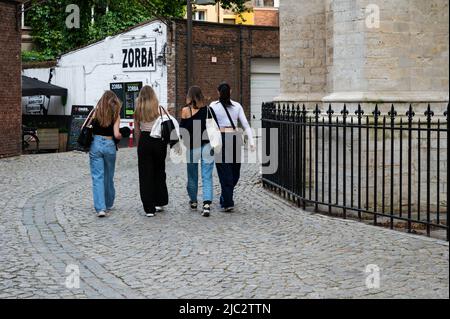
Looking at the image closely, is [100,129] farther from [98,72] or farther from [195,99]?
[98,72]

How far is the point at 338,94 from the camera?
39.9 feet

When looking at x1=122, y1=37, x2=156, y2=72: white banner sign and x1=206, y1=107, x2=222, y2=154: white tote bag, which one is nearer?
x1=206, y1=107, x2=222, y2=154: white tote bag

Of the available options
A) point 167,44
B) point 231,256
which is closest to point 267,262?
point 231,256

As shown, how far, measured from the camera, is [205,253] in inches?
321

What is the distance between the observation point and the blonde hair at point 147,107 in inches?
422

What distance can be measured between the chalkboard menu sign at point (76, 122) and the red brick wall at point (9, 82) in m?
4.52

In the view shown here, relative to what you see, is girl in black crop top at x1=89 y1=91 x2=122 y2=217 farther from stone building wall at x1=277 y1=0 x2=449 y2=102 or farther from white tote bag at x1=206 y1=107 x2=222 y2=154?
stone building wall at x1=277 y1=0 x2=449 y2=102

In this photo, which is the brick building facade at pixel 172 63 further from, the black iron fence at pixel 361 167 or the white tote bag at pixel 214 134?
the white tote bag at pixel 214 134

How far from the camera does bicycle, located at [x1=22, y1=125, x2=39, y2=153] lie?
2456 cm

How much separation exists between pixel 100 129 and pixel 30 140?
14932 mm

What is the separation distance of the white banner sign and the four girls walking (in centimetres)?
1615

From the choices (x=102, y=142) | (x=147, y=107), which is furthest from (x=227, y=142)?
(x=102, y=142)

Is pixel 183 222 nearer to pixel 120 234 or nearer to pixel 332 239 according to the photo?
pixel 120 234

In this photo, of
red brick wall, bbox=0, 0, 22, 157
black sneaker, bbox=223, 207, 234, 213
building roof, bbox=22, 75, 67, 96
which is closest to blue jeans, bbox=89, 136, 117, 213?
black sneaker, bbox=223, 207, 234, 213
